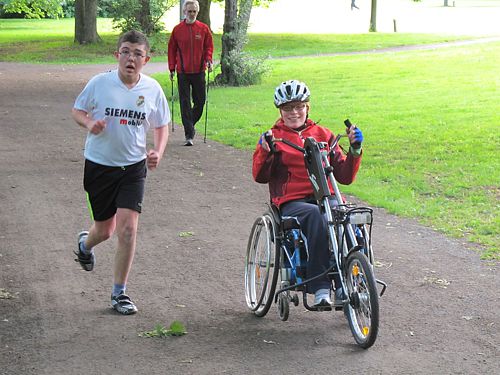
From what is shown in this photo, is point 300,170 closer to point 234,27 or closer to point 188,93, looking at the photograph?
point 188,93

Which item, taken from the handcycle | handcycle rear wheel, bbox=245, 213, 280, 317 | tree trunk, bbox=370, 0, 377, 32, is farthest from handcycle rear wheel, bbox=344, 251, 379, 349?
tree trunk, bbox=370, 0, 377, 32

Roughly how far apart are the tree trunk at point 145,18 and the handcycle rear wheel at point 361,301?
120 ft

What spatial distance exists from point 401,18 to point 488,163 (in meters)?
63.9

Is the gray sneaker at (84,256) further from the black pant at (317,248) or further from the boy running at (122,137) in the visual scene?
the black pant at (317,248)

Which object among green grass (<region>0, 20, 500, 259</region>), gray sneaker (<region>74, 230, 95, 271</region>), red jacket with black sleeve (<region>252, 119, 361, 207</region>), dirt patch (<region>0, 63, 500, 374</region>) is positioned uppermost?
red jacket with black sleeve (<region>252, 119, 361, 207</region>)

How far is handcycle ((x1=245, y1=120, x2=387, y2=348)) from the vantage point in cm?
576

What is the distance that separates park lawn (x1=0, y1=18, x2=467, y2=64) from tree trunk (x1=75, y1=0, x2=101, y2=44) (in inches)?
19.6

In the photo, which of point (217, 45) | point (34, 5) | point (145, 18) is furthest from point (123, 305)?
point (34, 5)

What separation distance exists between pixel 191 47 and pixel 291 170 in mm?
9070

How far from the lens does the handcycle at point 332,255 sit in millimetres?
5762

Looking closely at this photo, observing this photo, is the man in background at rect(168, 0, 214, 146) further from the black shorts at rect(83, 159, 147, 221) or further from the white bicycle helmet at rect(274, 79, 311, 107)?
the white bicycle helmet at rect(274, 79, 311, 107)

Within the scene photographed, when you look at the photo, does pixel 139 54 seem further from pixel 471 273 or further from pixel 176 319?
pixel 471 273

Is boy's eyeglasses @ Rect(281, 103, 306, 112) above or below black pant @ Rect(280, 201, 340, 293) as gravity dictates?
above

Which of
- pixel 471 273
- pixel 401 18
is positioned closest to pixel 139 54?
pixel 471 273
